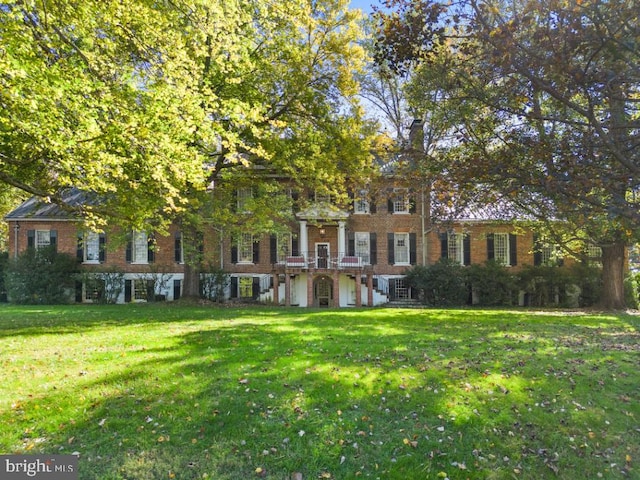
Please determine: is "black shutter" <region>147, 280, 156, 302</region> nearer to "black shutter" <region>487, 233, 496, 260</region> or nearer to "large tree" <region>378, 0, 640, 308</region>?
"black shutter" <region>487, 233, 496, 260</region>

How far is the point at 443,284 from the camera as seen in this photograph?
21.5 metres

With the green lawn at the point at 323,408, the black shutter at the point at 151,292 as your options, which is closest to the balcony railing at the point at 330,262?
the black shutter at the point at 151,292

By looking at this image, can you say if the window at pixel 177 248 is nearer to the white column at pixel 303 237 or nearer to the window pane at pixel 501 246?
the white column at pixel 303 237

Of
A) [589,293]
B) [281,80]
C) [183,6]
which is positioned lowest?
[589,293]

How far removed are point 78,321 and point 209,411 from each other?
905 centimetres

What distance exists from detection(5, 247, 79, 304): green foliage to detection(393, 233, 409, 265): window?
62.7ft

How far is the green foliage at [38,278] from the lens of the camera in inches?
897

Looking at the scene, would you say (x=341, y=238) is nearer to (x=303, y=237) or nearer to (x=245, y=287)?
(x=303, y=237)

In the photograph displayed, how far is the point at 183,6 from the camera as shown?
29.0 feet

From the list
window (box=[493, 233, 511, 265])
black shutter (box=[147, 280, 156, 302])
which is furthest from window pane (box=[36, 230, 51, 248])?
window (box=[493, 233, 511, 265])

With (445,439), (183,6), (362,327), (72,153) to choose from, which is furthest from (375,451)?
(183,6)

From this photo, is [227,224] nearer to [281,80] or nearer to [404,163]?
[281,80]

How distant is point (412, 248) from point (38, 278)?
22000 millimetres

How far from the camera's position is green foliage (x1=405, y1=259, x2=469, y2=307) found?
2156 cm
